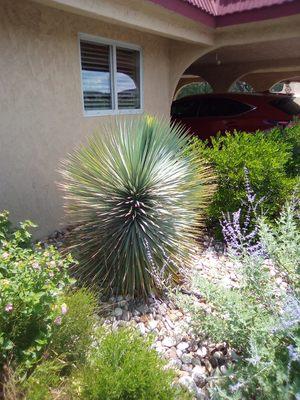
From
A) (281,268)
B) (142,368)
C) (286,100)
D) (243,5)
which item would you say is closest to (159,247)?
(281,268)

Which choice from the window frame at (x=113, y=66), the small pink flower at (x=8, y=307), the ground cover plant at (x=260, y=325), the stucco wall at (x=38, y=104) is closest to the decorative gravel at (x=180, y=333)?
the ground cover plant at (x=260, y=325)

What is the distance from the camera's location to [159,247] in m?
3.28

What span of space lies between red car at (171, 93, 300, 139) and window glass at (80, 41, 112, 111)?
3787mm

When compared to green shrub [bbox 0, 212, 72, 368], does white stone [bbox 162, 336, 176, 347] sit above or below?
below

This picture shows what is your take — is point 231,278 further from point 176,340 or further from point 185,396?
point 185,396

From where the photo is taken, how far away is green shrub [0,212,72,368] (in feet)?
6.85

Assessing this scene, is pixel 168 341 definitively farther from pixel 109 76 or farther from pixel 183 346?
pixel 109 76

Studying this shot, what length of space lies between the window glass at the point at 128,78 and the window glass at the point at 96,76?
0.26 m

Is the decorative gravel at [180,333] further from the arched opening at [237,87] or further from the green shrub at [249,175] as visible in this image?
the arched opening at [237,87]

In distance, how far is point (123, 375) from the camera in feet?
6.47

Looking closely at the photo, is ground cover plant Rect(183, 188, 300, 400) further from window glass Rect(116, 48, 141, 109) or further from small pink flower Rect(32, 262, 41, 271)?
window glass Rect(116, 48, 141, 109)

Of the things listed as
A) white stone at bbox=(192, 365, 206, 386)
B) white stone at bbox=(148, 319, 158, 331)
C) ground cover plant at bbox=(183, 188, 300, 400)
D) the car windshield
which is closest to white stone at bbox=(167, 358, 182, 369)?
white stone at bbox=(192, 365, 206, 386)

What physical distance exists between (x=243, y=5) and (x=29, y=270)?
5.52 m

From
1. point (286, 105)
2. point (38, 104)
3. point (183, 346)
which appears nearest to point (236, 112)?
point (286, 105)
